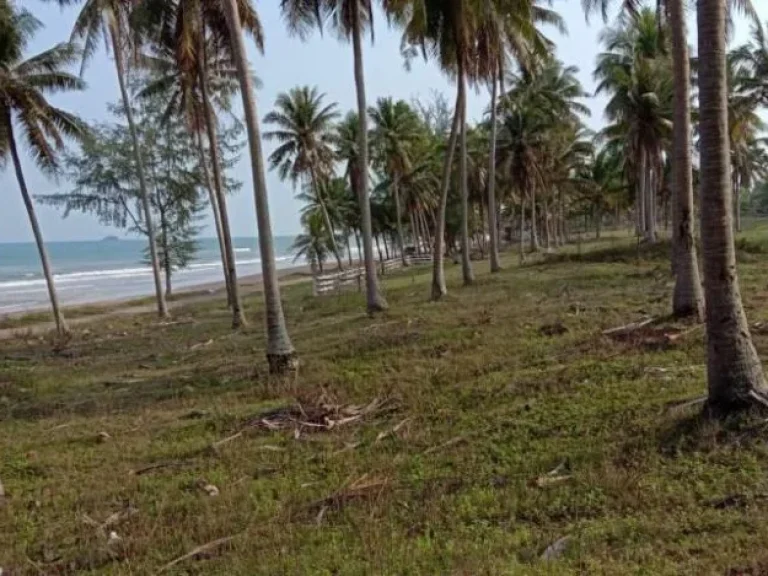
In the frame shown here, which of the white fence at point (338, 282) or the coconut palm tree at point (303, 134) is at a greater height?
the coconut palm tree at point (303, 134)

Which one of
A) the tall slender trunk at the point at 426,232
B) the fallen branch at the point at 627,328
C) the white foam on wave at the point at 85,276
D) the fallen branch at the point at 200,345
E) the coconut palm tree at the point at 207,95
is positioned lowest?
the fallen branch at the point at 200,345

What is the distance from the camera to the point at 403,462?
5.71 m

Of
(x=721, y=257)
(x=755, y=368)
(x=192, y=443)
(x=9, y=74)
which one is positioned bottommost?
(x=192, y=443)

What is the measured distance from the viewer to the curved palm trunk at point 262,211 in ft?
33.5

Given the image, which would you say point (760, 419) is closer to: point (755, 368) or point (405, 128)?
point (755, 368)

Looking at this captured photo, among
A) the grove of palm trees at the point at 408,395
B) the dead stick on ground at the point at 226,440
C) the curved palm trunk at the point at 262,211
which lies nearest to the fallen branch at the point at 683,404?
the grove of palm trees at the point at 408,395

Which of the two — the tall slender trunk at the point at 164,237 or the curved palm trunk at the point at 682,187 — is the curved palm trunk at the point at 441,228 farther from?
the tall slender trunk at the point at 164,237

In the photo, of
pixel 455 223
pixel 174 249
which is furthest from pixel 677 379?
pixel 455 223

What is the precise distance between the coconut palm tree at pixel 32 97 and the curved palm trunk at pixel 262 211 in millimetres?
12328

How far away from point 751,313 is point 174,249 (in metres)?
29.2

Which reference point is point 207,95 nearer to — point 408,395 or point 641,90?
point 408,395

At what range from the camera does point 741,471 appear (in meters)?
4.59

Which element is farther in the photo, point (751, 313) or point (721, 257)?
point (751, 313)

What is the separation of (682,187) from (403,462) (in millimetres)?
7263
